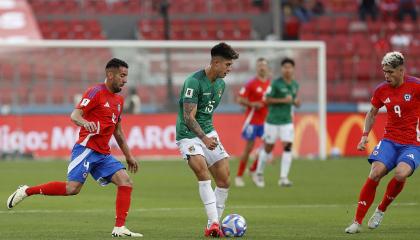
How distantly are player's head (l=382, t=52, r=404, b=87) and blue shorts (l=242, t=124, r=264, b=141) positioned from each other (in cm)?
959

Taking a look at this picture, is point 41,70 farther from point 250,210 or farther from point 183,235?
point 183,235

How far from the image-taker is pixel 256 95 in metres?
22.9

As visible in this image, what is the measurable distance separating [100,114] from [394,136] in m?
3.75

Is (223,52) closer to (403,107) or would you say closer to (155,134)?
(403,107)

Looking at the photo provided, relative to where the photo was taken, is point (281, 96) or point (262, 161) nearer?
point (262, 161)

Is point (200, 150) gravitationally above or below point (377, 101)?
below

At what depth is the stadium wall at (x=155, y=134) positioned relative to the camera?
3102 centimetres

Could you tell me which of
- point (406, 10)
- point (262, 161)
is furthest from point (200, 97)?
point (406, 10)

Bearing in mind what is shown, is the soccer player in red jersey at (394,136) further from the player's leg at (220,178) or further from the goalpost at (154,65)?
the goalpost at (154,65)

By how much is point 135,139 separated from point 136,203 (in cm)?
1367

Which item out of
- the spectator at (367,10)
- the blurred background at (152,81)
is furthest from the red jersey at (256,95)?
the spectator at (367,10)

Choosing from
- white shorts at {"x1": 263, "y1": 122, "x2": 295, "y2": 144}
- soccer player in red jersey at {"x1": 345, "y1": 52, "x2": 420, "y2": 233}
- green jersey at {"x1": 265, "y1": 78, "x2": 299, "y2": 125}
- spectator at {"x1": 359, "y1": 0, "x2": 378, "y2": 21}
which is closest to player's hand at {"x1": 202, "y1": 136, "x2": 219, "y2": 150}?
soccer player in red jersey at {"x1": 345, "y1": 52, "x2": 420, "y2": 233}

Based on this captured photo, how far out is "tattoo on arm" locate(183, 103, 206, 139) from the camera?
40.7 feet

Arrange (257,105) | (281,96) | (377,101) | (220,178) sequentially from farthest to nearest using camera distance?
(257,105) < (281,96) < (377,101) < (220,178)
